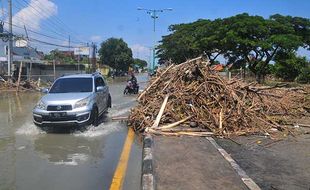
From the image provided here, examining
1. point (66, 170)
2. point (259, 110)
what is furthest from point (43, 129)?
point (259, 110)

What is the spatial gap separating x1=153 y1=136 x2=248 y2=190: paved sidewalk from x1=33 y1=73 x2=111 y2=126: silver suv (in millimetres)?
3397

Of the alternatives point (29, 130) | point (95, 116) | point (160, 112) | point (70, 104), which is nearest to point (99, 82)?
point (95, 116)

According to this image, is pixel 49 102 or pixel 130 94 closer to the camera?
pixel 49 102

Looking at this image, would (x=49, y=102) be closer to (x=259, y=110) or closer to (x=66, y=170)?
(x=66, y=170)

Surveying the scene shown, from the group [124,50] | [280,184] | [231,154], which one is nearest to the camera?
[280,184]

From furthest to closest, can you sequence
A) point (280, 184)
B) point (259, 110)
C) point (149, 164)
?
point (259, 110) < point (149, 164) < point (280, 184)

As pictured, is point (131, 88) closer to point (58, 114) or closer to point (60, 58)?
point (58, 114)

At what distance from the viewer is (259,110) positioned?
13.7m

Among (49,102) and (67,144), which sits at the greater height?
(49,102)

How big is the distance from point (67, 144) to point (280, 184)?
6106mm

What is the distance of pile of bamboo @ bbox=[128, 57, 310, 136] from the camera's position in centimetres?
1245

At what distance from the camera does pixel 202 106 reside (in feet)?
A: 44.3

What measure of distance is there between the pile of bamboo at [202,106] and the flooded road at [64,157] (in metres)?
0.98

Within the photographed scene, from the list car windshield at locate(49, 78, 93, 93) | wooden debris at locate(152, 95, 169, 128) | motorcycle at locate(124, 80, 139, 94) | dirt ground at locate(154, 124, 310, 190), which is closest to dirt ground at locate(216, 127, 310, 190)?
dirt ground at locate(154, 124, 310, 190)
